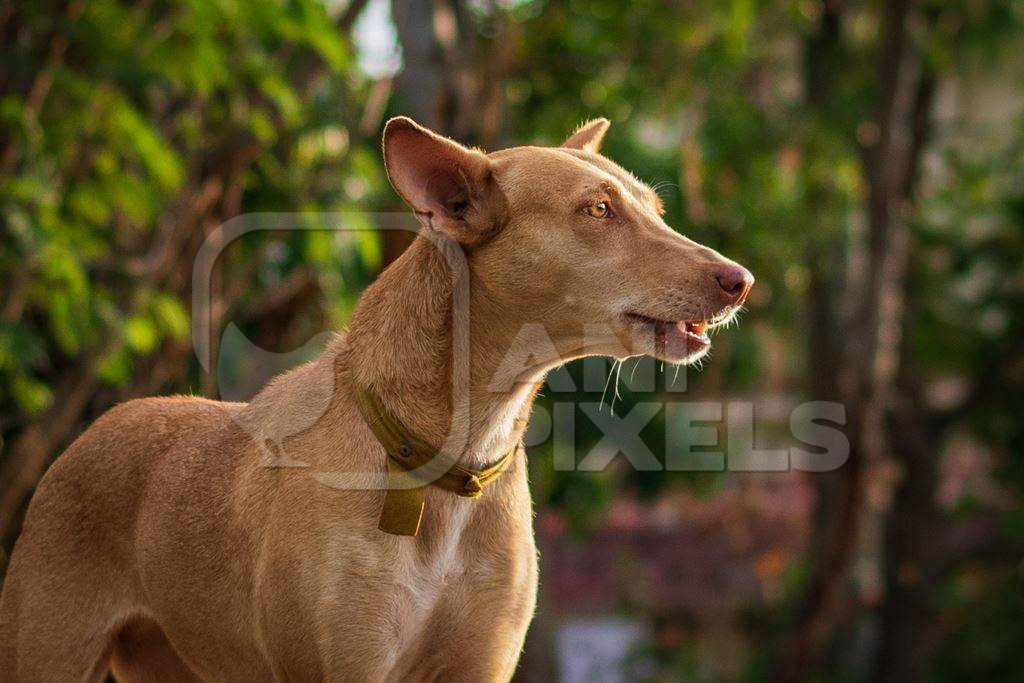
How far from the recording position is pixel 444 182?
349cm

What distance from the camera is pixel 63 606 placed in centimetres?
363

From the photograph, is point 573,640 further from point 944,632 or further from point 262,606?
point 262,606

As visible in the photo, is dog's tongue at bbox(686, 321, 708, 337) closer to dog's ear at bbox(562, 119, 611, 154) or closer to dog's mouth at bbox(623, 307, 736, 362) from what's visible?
dog's mouth at bbox(623, 307, 736, 362)

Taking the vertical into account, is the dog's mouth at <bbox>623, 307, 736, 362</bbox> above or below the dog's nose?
below

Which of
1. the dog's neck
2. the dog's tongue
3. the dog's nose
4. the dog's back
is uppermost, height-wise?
the dog's nose

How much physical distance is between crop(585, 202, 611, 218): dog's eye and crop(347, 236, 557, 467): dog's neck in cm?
35

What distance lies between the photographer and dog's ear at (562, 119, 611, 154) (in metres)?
4.06

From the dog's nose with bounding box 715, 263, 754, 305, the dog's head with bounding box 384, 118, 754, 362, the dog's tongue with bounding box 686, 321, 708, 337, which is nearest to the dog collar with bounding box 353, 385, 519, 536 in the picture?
the dog's head with bounding box 384, 118, 754, 362

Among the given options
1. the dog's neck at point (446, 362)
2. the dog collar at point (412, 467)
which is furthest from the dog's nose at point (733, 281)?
the dog collar at point (412, 467)

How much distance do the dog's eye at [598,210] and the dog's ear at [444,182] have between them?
0.24m

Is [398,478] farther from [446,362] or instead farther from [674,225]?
[674,225]

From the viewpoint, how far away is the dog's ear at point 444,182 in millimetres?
3363

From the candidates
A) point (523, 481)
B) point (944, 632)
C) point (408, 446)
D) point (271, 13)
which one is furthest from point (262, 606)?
point (944, 632)

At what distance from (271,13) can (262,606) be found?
4206 millimetres
